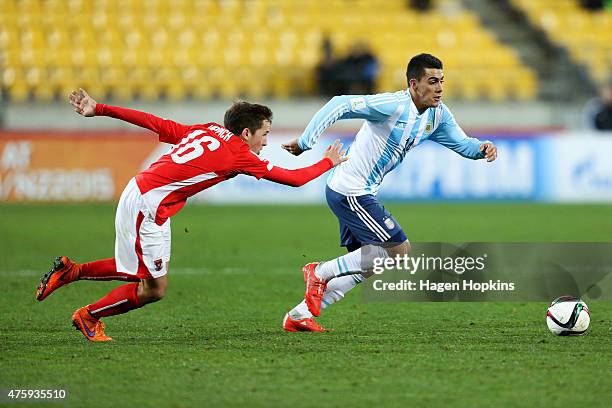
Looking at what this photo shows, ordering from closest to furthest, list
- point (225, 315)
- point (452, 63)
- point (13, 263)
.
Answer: point (225, 315) < point (13, 263) < point (452, 63)

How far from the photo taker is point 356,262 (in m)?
7.50

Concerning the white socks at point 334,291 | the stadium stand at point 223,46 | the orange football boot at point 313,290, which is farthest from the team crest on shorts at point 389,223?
the stadium stand at point 223,46

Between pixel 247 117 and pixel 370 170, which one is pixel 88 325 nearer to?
pixel 247 117

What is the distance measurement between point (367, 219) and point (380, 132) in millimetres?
644

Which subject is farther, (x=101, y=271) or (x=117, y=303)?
(x=101, y=271)

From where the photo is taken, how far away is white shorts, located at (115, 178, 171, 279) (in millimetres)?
6992

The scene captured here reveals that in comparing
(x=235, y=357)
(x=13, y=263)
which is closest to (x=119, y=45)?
(x=13, y=263)

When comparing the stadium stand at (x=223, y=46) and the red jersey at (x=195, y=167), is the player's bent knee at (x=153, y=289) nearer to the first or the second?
the red jersey at (x=195, y=167)

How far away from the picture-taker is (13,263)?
465 inches

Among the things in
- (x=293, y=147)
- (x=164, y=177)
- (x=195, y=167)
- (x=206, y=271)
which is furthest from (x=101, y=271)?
(x=206, y=271)

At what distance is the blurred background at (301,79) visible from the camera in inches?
774

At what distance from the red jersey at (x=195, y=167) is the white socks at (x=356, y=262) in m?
0.83

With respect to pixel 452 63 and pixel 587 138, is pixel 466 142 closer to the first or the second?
pixel 587 138

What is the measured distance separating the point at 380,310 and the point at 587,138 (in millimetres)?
11901
